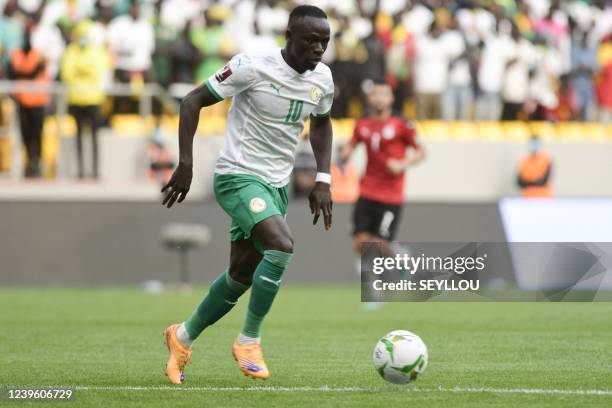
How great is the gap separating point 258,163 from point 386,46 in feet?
48.2

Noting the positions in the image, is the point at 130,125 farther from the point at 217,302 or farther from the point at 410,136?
the point at 217,302

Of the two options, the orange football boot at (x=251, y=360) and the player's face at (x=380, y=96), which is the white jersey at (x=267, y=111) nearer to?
the orange football boot at (x=251, y=360)

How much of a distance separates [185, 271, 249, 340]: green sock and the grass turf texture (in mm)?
356

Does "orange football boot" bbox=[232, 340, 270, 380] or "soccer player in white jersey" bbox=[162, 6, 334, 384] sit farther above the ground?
"soccer player in white jersey" bbox=[162, 6, 334, 384]

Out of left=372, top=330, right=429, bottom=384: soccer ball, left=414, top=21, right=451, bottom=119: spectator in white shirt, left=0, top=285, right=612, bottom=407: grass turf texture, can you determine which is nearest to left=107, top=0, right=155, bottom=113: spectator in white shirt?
left=414, top=21, right=451, bottom=119: spectator in white shirt

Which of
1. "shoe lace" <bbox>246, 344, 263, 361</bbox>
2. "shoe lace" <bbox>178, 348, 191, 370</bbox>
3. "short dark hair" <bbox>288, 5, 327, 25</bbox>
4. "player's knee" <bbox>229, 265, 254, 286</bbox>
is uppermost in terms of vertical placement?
"short dark hair" <bbox>288, 5, 327, 25</bbox>

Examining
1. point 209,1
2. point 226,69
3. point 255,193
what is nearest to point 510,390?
point 255,193

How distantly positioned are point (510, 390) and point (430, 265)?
431 cm

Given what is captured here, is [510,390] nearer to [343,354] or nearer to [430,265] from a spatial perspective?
[343,354]

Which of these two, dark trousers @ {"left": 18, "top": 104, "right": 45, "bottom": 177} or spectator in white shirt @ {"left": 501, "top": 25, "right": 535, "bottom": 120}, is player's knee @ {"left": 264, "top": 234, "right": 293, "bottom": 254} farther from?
spectator in white shirt @ {"left": 501, "top": 25, "right": 535, "bottom": 120}

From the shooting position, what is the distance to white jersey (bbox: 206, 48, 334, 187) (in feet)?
26.5

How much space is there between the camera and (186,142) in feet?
25.7

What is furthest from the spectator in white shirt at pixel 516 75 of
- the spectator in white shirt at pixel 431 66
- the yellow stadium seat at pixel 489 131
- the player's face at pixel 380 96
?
the player's face at pixel 380 96

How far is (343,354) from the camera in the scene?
988cm
